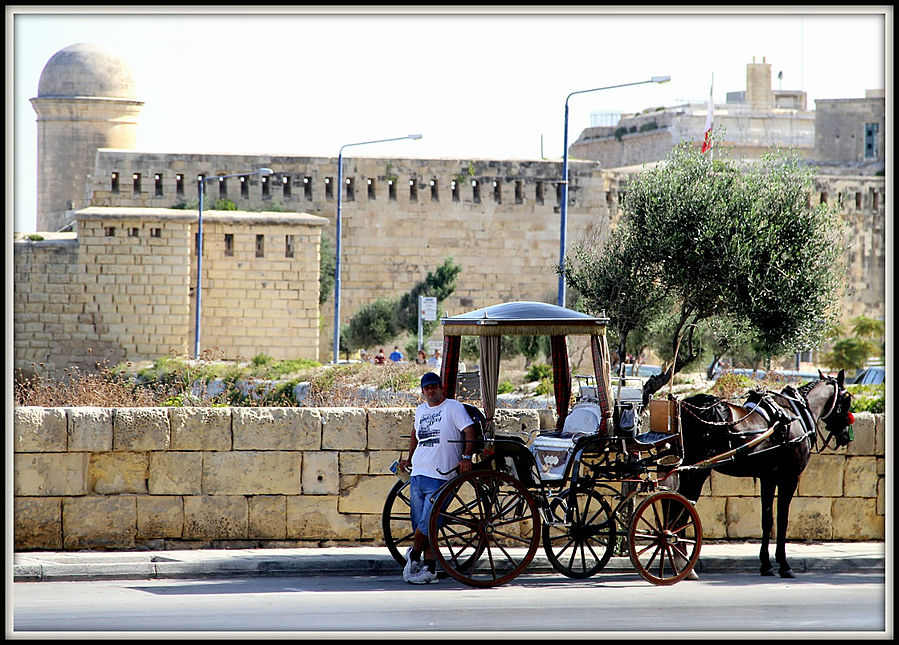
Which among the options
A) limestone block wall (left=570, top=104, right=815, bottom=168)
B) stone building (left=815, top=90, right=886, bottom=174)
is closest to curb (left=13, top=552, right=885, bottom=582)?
stone building (left=815, top=90, right=886, bottom=174)

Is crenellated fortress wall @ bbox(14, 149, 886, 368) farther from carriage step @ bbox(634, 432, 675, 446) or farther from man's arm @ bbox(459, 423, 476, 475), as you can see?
man's arm @ bbox(459, 423, 476, 475)

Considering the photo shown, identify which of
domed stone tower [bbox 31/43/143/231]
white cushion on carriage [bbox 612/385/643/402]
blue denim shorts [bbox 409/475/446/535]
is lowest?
blue denim shorts [bbox 409/475/446/535]

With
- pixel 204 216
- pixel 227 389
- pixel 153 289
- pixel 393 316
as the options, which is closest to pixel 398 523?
pixel 227 389

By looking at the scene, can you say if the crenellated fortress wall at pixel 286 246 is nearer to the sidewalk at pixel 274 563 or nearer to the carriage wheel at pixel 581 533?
the sidewalk at pixel 274 563

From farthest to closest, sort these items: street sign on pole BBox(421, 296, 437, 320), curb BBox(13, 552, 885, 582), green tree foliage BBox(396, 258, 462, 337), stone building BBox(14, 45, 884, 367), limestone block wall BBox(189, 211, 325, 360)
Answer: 1. green tree foliage BBox(396, 258, 462, 337)
2. limestone block wall BBox(189, 211, 325, 360)
3. stone building BBox(14, 45, 884, 367)
4. street sign on pole BBox(421, 296, 437, 320)
5. curb BBox(13, 552, 885, 582)

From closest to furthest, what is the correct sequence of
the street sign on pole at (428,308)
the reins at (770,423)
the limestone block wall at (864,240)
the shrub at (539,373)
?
the reins at (770,423), the shrub at (539,373), the street sign on pole at (428,308), the limestone block wall at (864,240)

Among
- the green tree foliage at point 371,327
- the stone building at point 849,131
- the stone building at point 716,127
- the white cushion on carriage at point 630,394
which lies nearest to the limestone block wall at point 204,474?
the white cushion on carriage at point 630,394

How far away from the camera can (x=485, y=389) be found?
7.99 metres

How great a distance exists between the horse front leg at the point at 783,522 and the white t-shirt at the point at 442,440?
2.17 m

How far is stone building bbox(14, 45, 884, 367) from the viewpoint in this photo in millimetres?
31344

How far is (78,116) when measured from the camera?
129 ft

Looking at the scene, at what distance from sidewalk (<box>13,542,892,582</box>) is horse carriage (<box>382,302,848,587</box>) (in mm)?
329

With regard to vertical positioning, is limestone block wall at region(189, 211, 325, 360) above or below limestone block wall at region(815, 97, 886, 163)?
below

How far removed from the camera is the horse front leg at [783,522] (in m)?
7.98
